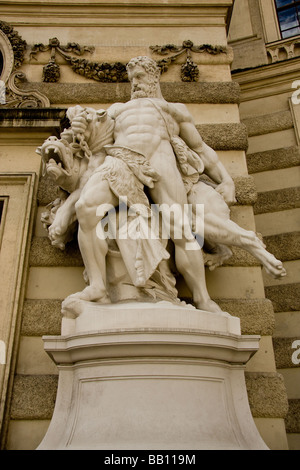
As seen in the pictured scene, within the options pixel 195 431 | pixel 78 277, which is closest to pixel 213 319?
pixel 195 431

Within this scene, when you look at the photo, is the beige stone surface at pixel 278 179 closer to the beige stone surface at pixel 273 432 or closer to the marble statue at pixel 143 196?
the marble statue at pixel 143 196

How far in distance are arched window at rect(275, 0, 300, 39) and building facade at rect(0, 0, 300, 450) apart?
88 cm

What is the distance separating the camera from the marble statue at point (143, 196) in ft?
12.4

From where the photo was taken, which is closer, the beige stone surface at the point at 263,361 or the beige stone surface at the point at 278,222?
the beige stone surface at the point at 263,361

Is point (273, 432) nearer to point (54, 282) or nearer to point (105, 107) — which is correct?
point (54, 282)

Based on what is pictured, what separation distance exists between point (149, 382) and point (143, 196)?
1749 millimetres

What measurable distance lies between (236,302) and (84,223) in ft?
6.20

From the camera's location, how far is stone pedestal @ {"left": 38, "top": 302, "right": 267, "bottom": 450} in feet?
9.75

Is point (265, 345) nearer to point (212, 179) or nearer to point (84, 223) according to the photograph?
point (212, 179)

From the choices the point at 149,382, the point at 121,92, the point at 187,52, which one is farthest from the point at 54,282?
the point at 187,52

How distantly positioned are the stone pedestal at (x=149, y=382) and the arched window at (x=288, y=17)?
7456mm

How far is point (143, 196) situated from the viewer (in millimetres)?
4027

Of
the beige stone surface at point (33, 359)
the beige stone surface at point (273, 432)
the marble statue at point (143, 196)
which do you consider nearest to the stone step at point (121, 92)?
the marble statue at point (143, 196)

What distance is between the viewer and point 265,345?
4324mm
